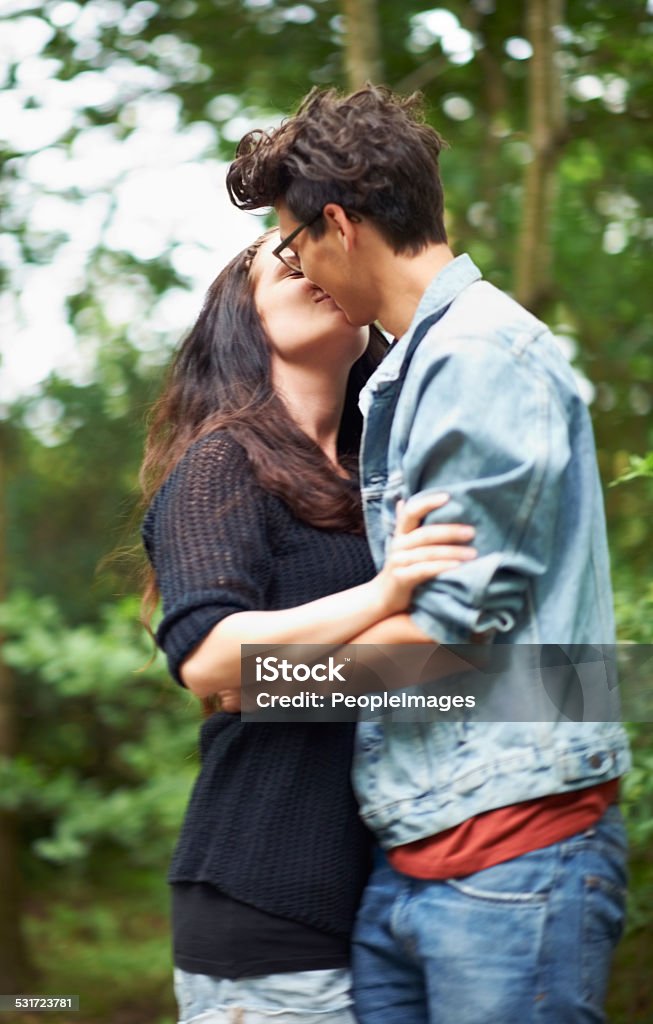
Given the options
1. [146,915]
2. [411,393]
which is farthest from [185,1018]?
[146,915]

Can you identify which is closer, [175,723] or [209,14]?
[209,14]

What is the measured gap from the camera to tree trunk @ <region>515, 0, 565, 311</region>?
12.0 ft

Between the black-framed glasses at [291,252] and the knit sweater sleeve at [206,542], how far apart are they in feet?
0.96

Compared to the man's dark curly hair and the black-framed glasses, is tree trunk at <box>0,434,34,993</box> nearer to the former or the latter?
the black-framed glasses

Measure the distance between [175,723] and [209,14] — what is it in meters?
2.52

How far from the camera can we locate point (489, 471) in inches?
59.4

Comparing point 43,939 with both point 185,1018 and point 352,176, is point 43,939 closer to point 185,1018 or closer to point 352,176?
point 185,1018

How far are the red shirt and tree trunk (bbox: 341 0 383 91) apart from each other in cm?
262

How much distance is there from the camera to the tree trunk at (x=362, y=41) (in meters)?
3.64

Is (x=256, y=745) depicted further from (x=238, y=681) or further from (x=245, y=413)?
(x=245, y=413)

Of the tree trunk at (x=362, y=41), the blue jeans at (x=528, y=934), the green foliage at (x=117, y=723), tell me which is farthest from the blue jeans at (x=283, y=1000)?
the tree trunk at (x=362, y=41)

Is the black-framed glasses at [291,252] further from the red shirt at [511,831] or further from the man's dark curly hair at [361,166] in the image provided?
the red shirt at [511,831]

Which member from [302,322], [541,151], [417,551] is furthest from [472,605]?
[541,151]

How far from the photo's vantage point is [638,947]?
10.5 feet
